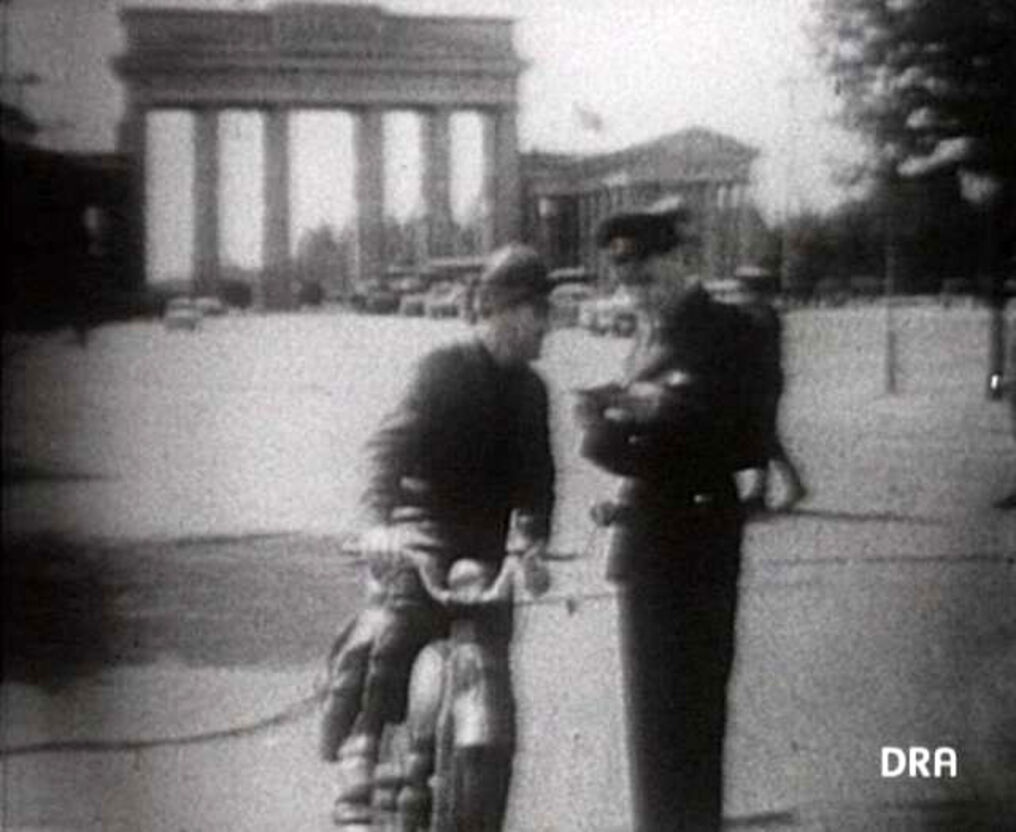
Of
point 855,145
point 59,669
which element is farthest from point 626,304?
point 59,669

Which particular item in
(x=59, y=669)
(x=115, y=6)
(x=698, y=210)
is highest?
(x=115, y=6)

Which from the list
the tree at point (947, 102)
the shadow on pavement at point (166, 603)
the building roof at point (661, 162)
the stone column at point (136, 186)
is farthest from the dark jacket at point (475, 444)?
the tree at point (947, 102)

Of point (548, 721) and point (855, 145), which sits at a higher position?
point (855, 145)

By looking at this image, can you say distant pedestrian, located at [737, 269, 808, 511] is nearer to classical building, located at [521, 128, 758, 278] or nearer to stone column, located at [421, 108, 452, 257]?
classical building, located at [521, 128, 758, 278]

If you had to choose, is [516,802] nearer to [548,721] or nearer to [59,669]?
[548,721]

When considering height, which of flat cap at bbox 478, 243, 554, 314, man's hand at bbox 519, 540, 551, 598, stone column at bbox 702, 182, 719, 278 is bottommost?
man's hand at bbox 519, 540, 551, 598

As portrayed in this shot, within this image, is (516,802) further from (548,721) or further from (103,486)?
(103,486)

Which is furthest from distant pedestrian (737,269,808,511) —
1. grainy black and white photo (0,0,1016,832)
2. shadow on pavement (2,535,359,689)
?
shadow on pavement (2,535,359,689)

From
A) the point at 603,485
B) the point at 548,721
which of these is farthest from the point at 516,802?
the point at 603,485
